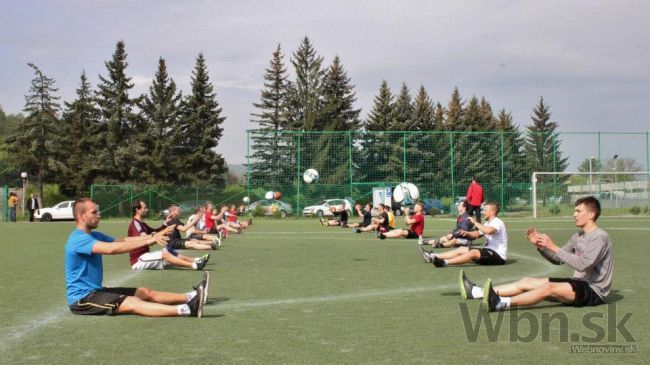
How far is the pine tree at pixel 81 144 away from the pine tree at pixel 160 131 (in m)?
4.05

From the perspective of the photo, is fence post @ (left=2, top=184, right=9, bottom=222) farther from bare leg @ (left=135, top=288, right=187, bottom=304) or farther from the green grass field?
bare leg @ (left=135, top=288, right=187, bottom=304)

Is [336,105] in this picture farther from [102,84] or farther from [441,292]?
[441,292]

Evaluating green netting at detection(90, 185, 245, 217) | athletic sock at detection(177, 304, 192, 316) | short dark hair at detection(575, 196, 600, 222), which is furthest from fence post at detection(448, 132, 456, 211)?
athletic sock at detection(177, 304, 192, 316)

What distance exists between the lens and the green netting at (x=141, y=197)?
146ft

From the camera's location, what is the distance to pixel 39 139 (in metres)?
59.1

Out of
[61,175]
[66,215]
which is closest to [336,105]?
[61,175]

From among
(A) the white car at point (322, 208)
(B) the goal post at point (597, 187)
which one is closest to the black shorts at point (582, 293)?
(B) the goal post at point (597, 187)

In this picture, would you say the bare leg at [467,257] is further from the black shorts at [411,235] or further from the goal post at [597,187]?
the goal post at [597,187]

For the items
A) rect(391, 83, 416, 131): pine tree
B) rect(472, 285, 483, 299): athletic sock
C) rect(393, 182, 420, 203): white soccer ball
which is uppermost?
rect(391, 83, 416, 131): pine tree

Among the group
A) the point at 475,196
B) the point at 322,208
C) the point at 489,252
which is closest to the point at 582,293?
the point at 489,252

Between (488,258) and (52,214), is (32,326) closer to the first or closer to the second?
(488,258)

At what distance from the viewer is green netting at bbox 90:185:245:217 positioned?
4462 cm

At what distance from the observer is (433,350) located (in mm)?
6012

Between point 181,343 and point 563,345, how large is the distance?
354cm
